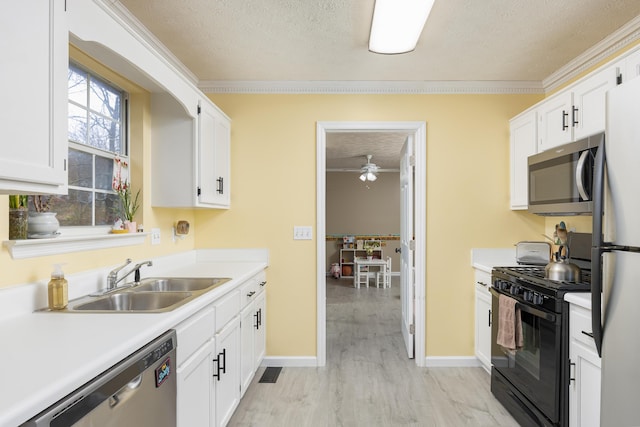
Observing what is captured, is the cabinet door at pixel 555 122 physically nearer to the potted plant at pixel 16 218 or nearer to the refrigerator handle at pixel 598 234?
the refrigerator handle at pixel 598 234

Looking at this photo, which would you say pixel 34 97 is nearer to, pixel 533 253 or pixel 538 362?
pixel 538 362

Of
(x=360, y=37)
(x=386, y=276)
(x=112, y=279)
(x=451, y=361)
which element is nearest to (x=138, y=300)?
(x=112, y=279)

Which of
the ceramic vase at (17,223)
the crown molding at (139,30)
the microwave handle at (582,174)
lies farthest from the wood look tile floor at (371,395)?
the crown molding at (139,30)

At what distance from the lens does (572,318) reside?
1.87 m

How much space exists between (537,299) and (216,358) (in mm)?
1770

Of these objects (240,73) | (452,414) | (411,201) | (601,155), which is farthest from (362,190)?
(601,155)

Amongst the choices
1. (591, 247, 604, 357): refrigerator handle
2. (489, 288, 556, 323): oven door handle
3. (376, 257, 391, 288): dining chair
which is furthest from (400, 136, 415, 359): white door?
(376, 257, 391, 288): dining chair

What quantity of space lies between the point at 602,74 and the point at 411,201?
5.24ft

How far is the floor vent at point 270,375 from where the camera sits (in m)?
2.89

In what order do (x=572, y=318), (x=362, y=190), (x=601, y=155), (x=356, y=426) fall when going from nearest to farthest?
1. (x=601, y=155)
2. (x=572, y=318)
3. (x=356, y=426)
4. (x=362, y=190)

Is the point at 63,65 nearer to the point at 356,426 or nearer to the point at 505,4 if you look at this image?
the point at 505,4

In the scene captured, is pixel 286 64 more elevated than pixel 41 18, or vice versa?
pixel 286 64

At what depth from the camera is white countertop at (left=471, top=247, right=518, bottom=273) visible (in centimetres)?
315

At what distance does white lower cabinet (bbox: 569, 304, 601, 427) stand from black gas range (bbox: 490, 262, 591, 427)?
0.11ft
